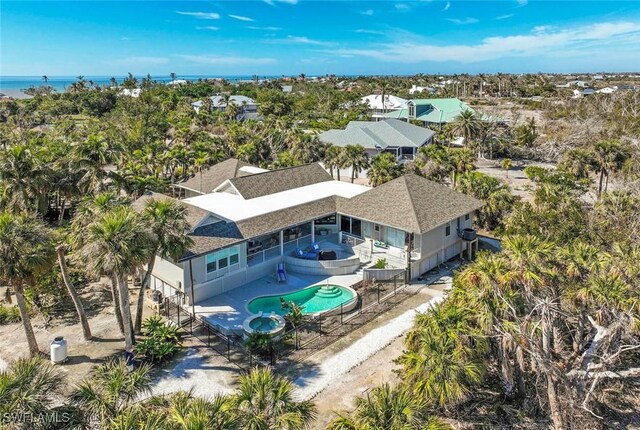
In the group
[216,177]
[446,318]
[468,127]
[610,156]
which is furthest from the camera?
[468,127]

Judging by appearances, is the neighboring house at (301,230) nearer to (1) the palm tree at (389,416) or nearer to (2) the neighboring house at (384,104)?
(1) the palm tree at (389,416)

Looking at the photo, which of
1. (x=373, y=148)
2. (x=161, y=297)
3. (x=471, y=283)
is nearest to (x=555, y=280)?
(x=471, y=283)

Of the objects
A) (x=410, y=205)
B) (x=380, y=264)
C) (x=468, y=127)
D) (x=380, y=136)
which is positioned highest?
(x=468, y=127)

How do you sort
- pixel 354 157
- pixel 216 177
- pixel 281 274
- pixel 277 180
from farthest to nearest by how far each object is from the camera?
pixel 354 157 → pixel 216 177 → pixel 277 180 → pixel 281 274

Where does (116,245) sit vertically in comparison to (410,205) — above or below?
above

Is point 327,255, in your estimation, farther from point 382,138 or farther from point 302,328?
point 382,138

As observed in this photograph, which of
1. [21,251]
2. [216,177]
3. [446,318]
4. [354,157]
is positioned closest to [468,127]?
[354,157]

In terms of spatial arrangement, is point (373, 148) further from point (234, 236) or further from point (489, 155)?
point (234, 236)

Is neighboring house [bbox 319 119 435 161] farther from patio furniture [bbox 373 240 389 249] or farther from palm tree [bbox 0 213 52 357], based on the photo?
palm tree [bbox 0 213 52 357]
